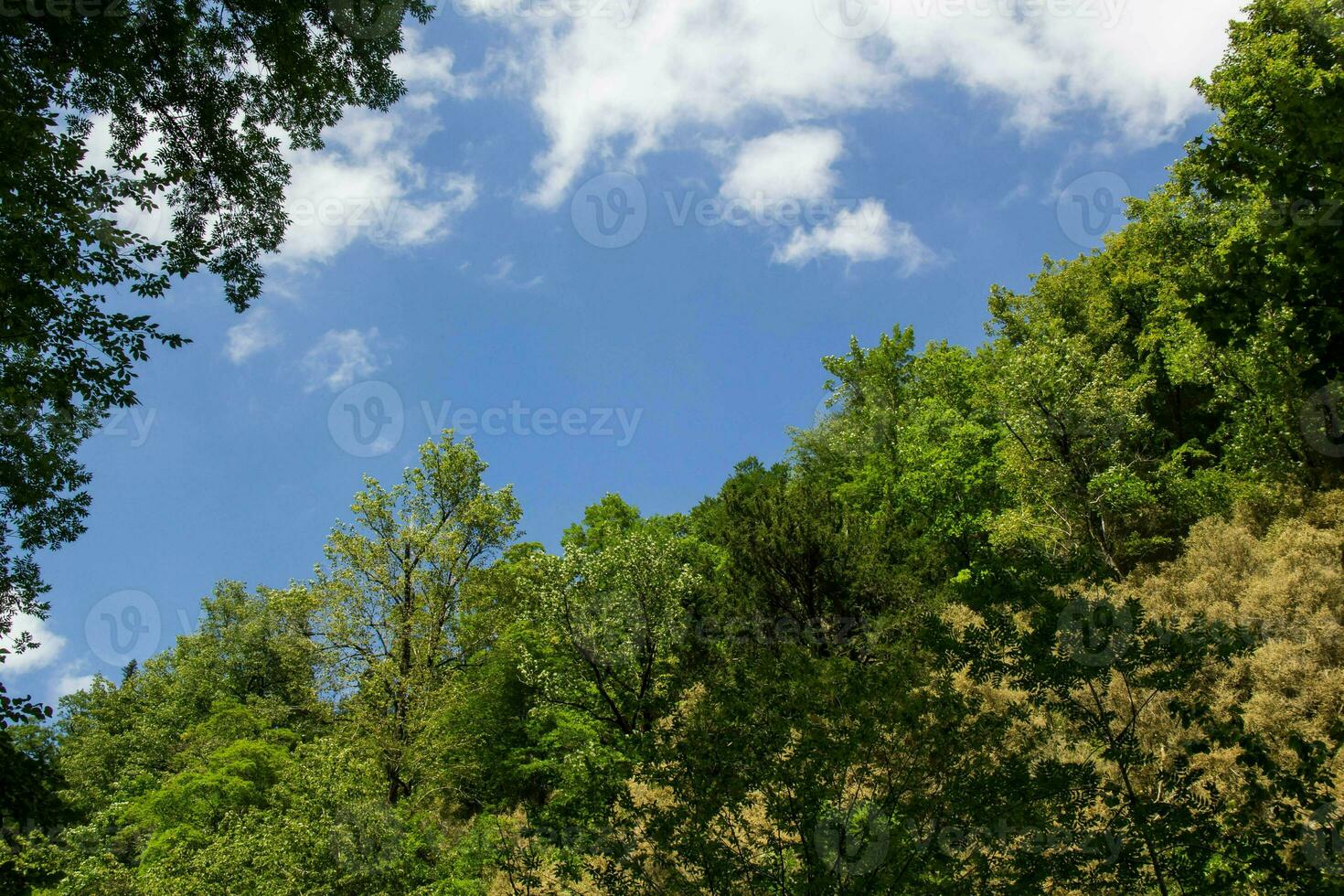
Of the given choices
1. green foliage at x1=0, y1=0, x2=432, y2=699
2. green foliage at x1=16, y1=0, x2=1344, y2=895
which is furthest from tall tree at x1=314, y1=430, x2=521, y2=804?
green foliage at x1=0, y1=0, x2=432, y2=699

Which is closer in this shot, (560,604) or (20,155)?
(20,155)

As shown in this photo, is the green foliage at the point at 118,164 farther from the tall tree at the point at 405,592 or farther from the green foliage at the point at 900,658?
the tall tree at the point at 405,592

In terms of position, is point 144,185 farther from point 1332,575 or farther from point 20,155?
point 1332,575

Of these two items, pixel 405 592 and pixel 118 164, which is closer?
pixel 118 164

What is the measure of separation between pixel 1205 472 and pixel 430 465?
938 inches

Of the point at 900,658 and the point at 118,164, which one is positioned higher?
the point at 118,164

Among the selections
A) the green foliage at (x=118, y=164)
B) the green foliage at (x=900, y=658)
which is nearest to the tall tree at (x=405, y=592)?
the green foliage at (x=900, y=658)

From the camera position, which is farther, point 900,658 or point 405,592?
point 405,592

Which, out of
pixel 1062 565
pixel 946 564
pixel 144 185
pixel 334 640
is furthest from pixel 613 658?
pixel 144 185

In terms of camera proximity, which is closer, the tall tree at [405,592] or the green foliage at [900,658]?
the green foliage at [900,658]

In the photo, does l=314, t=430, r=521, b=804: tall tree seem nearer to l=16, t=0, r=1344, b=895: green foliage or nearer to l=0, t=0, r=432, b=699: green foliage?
l=16, t=0, r=1344, b=895: green foliage

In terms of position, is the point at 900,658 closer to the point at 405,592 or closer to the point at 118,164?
the point at 118,164

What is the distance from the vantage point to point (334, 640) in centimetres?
2116

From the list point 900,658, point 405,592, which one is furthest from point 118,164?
point 405,592
